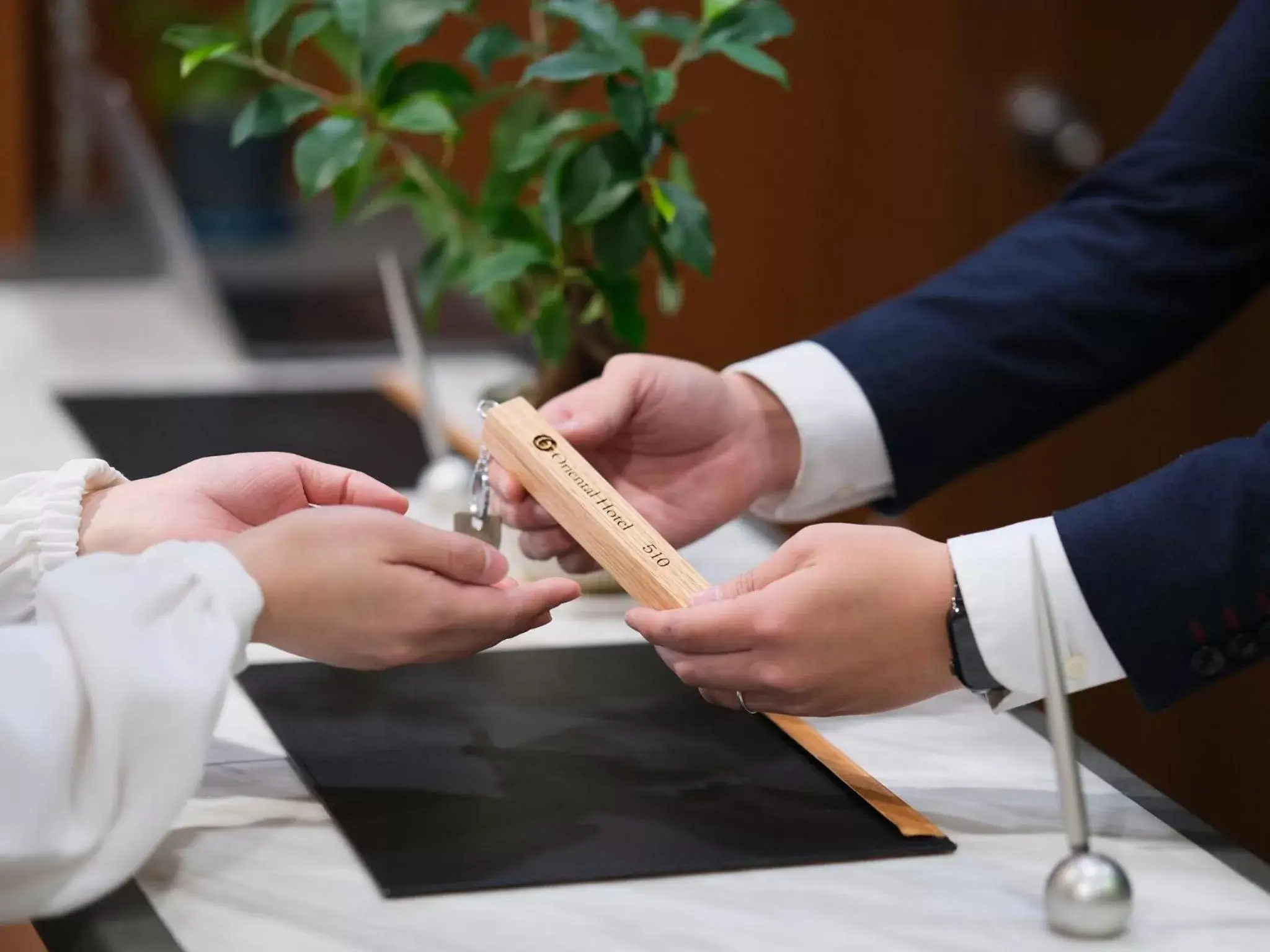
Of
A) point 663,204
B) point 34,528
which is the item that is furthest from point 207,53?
point 34,528

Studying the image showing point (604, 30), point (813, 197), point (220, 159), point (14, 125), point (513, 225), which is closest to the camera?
point (604, 30)

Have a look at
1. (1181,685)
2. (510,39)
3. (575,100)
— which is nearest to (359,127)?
(510,39)

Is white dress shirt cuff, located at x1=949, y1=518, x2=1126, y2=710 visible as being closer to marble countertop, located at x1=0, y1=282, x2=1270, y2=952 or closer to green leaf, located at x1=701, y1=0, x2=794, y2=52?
marble countertop, located at x1=0, y1=282, x2=1270, y2=952

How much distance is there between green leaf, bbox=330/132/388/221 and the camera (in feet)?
4.16

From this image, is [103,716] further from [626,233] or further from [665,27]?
[665,27]

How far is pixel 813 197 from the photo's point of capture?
273 cm

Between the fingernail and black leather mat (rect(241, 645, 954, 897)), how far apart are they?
0.28 feet

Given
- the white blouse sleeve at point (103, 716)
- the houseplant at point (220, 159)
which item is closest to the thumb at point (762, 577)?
the white blouse sleeve at point (103, 716)

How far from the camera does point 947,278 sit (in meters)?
1.26

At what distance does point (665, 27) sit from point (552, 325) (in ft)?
0.73

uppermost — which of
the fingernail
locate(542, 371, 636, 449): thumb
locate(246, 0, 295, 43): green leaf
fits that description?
A: locate(246, 0, 295, 43): green leaf

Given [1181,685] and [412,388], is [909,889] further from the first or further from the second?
[412,388]

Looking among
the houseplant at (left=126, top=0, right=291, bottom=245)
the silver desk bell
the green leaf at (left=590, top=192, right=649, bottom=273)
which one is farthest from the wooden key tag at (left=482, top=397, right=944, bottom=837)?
the houseplant at (left=126, top=0, right=291, bottom=245)

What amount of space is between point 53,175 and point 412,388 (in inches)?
56.7
